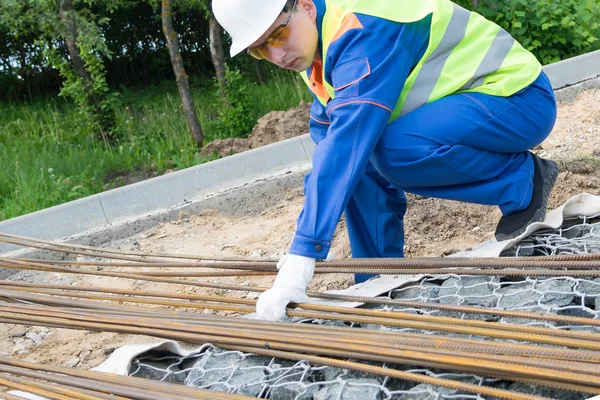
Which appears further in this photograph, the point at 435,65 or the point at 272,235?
the point at 272,235

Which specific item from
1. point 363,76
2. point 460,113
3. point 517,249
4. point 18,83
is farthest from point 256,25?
point 18,83

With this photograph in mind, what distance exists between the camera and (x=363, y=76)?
2.36 metres

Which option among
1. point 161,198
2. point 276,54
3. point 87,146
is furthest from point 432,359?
point 87,146

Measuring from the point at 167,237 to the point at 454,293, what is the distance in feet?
7.68

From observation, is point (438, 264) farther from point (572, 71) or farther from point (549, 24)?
point (549, 24)

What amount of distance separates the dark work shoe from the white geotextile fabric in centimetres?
5

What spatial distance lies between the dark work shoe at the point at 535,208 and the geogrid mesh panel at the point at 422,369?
0.07 metres

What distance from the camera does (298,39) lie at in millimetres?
2525

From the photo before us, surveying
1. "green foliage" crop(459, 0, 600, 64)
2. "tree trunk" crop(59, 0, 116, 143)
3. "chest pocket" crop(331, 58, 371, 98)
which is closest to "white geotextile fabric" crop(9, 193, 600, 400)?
"chest pocket" crop(331, 58, 371, 98)

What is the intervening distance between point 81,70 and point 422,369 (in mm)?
5031

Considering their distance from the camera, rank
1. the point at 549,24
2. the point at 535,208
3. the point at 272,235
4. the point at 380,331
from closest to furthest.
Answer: the point at 380,331
the point at 535,208
the point at 272,235
the point at 549,24

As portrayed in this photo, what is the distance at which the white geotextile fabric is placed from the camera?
7.99ft

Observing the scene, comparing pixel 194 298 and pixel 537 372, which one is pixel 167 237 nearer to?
pixel 194 298

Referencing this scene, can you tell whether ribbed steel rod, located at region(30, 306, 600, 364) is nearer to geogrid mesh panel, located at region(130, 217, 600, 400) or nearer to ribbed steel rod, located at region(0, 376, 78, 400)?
geogrid mesh panel, located at region(130, 217, 600, 400)
